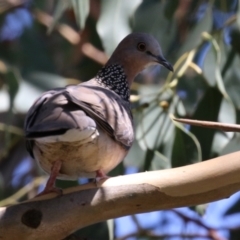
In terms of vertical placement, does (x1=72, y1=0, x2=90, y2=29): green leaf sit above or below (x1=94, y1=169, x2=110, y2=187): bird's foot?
above

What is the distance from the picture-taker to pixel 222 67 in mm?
4047

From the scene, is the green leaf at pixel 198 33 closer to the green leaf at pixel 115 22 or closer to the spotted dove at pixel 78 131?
the green leaf at pixel 115 22

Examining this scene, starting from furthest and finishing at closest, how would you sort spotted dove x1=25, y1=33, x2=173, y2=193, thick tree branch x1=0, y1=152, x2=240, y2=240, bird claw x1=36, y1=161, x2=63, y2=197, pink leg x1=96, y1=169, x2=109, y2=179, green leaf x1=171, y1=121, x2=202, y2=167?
green leaf x1=171, y1=121, x2=202, y2=167 → pink leg x1=96, y1=169, x2=109, y2=179 → bird claw x1=36, y1=161, x2=63, y2=197 → spotted dove x1=25, y1=33, x2=173, y2=193 → thick tree branch x1=0, y1=152, x2=240, y2=240

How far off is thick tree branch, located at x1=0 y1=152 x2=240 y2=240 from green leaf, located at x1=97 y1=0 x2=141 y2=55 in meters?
1.30

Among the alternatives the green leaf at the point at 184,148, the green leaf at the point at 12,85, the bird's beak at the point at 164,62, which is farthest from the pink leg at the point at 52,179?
the bird's beak at the point at 164,62

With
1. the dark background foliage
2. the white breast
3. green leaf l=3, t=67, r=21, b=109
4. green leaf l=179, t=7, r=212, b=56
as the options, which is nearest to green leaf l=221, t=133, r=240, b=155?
the dark background foliage

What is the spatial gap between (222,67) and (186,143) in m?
0.78

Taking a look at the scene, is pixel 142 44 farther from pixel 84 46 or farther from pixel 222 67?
pixel 84 46

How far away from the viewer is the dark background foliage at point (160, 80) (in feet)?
12.1

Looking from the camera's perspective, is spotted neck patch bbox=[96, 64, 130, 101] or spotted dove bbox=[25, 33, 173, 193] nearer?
spotted dove bbox=[25, 33, 173, 193]

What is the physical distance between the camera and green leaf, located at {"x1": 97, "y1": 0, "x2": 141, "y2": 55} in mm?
3777

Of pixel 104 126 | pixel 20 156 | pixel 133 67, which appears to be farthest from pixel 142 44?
pixel 20 156

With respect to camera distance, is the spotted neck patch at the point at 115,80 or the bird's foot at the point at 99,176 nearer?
the bird's foot at the point at 99,176

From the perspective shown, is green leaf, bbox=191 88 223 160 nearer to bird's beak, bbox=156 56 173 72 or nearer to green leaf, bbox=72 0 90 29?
bird's beak, bbox=156 56 173 72
